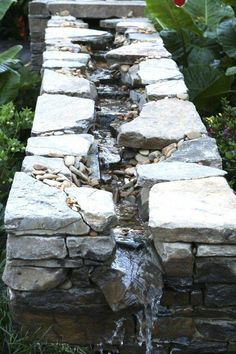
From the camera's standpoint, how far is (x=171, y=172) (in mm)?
3676

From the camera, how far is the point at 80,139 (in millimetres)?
4047

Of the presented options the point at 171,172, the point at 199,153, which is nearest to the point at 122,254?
the point at 171,172

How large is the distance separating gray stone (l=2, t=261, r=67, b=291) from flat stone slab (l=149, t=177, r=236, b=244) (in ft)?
1.51

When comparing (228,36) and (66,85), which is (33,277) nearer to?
(66,85)

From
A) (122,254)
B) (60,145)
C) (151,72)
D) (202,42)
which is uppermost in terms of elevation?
(60,145)

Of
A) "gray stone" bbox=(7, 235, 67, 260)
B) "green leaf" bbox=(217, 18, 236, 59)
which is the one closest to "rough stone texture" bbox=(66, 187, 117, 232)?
"gray stone" bbox=(7, 235, 67, 260)

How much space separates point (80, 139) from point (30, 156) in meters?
0.38

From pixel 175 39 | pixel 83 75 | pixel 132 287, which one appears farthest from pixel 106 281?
pixel 175 39

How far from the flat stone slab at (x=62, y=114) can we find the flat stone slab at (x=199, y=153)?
63 centimetres

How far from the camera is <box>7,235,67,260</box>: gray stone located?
3.12 meters

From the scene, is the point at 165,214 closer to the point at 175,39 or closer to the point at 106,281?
the point at 106,281

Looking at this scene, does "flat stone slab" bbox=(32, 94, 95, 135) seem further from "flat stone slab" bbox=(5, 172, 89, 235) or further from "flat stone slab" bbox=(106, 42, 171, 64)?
"flat stone slab" bbox=(106, 42, 171, 64)

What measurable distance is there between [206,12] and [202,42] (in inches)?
13.6

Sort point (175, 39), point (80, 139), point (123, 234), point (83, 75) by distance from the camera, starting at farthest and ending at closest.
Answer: point (175, 39) < point (83, 75) < point (80, 139) < point (123, 234)
